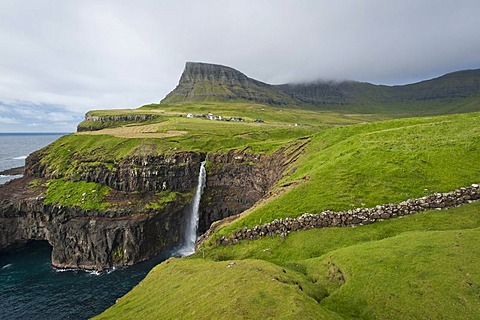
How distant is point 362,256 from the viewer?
21.9m

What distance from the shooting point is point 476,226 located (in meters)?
24.9

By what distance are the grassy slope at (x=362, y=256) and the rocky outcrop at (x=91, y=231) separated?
133ft

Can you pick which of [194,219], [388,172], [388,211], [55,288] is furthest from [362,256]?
[194,219]

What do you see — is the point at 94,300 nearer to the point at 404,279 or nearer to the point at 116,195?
the point at 116,195

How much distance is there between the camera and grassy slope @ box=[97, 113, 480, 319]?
55.6 ft

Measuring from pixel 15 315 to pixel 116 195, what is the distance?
3440cm

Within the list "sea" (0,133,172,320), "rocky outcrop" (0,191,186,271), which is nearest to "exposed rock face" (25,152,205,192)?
"rocky outcrop" (0,191,186,271)

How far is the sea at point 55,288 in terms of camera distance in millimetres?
49719

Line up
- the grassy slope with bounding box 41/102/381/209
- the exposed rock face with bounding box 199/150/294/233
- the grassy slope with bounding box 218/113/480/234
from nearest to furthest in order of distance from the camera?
the grassy slope with bounding box 218/113/480/234, the exposed rock face with bounding box 199/150/294/233, the grassy slope with bounding box 41/102/381/209

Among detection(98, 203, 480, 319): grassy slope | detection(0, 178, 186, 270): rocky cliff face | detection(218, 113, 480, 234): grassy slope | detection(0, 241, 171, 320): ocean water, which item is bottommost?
detection(0, 241, 171, 320): ocean water

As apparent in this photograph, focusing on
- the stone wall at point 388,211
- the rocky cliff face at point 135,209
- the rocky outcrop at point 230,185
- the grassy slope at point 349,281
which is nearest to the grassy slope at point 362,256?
the grassy slope at point 349,281

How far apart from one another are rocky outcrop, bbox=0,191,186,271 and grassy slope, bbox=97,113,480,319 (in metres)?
40.6

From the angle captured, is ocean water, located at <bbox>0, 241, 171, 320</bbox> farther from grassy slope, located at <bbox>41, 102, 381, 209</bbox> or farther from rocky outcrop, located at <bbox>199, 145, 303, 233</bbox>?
rocky outcrop, located at <bbox>199, 145, 303, 233</bbox>

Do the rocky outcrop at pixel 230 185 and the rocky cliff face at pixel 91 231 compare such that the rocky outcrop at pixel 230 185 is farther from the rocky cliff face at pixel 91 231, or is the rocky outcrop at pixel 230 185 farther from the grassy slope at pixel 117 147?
the rocky cliff face at pixel 91 231
